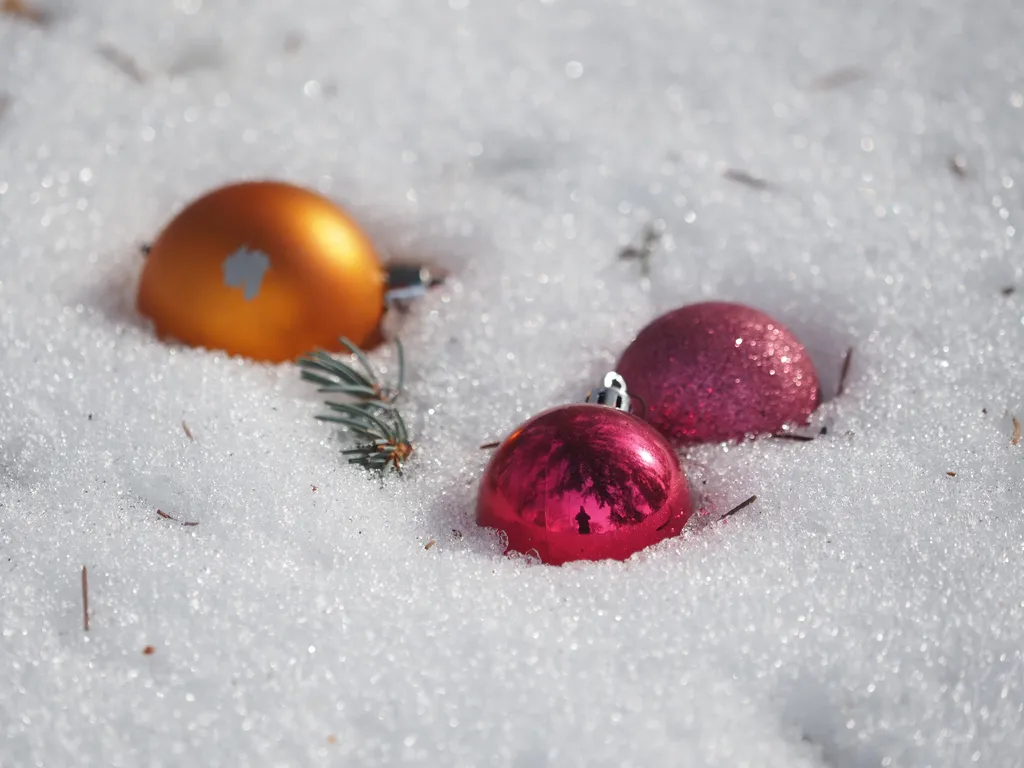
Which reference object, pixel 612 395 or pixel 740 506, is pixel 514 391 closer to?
pixel 612 395

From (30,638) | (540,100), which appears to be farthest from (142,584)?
(540,100)

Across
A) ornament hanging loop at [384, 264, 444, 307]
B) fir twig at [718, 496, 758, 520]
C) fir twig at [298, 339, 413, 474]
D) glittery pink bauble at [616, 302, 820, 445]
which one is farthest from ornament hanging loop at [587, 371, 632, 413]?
ornament hanging loop at [384, 264, 444, 307]

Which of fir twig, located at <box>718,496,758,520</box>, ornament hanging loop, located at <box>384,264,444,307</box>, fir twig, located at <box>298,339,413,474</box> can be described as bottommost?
fir twig, located at <box>298,339,413,474</box>

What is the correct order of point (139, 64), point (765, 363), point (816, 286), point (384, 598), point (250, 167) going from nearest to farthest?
1. point (384, 598)
2. point (765, 363)
3. point (816, 286)
4. point (250, 167)
5. point (139, 64)

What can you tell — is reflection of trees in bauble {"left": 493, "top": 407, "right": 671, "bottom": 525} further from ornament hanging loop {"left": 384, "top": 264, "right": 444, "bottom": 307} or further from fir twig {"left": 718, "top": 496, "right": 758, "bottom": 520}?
ornament hanging loop {"left": 384, "top": 264, "right": 444, "bottom": 307}

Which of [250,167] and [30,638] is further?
[250,167]

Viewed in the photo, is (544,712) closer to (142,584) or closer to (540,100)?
(142,584)

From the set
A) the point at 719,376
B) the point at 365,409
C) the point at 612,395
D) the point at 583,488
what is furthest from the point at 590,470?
the point at 365,409

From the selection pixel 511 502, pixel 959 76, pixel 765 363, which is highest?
pixel 959 76
